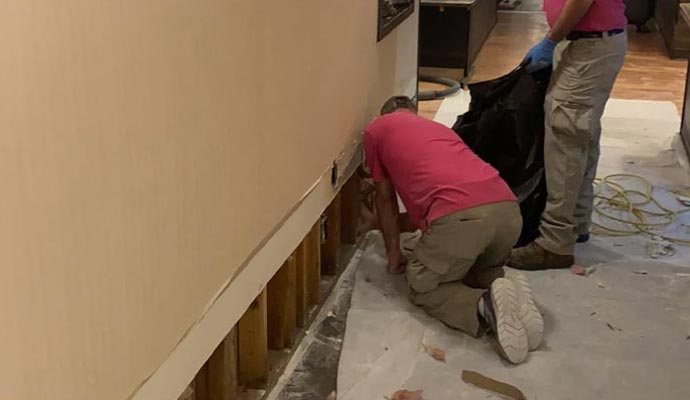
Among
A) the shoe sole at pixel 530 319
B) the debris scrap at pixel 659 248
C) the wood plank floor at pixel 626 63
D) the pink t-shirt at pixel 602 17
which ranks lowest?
the debris scrap at pixel 659 248

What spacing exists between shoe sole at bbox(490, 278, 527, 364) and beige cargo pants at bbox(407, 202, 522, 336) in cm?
14

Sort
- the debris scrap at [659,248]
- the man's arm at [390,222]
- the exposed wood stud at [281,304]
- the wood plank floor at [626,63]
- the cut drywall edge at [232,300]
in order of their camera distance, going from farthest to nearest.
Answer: the wood plank floor at [626,63] → the debris scrap at [659,248] → the man's arm at [390,222] → the exposed wood stud at [281,304] → the cut drywall edge at [232,300]

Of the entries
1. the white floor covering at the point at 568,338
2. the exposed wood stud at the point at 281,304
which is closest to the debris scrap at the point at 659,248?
the white floor covering at the point at 568,338

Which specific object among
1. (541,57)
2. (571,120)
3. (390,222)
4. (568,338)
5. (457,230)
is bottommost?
(568,338)

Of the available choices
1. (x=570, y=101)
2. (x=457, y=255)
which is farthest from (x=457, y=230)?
(x=570, y=101)

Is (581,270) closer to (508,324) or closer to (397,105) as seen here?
(508,324)

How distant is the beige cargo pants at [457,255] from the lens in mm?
2926

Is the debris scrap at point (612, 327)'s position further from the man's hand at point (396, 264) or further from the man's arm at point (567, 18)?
the man's arm at point (567, 18)

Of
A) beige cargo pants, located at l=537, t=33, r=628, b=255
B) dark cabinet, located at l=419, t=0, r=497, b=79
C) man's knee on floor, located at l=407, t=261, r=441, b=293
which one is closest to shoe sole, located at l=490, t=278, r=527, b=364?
man's knee on floor, located at l=407, t=261, r=441, b=293

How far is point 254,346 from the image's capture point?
260 centimetres

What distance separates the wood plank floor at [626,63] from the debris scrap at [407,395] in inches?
120

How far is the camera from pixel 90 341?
160cm

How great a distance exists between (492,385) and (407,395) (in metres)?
0.26

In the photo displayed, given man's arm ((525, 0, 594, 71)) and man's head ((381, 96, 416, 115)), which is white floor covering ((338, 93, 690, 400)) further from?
man's arm ((525, 0, 594, 71))
